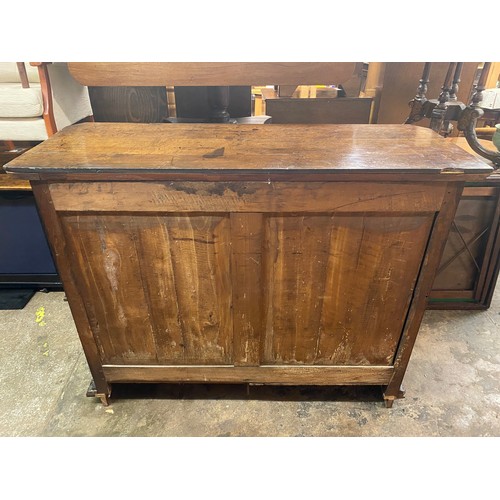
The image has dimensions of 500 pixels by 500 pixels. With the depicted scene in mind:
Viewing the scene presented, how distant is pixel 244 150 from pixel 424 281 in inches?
28.2

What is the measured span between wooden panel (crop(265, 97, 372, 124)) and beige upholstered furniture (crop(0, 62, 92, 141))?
3.97 ft

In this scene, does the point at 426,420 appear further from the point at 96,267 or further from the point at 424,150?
the point at 96,267

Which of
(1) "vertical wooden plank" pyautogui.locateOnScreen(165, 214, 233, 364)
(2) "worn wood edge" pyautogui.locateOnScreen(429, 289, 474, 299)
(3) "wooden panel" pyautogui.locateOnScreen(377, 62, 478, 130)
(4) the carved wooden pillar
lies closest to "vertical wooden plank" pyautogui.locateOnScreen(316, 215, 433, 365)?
(1) "vertical wooden plank" pyautogui.locateOnScreen(165, 214, 233, 364)

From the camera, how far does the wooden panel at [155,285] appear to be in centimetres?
114

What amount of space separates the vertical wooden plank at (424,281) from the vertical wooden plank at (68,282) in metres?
1.11

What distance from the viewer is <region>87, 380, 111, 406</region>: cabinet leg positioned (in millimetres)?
1473

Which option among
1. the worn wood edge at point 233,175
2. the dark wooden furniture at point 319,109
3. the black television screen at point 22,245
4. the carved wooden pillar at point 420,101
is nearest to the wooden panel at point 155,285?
→ the worn wood edge at point 233,175

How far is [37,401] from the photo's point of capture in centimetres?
151

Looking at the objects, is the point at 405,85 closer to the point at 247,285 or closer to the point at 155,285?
the point at 247,285

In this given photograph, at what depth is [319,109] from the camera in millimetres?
2430

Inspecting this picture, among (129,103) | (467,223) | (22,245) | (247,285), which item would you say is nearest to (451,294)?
(467,223)

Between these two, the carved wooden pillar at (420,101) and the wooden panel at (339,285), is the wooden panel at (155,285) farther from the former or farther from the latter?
the carved wooden pillar at (420,101)

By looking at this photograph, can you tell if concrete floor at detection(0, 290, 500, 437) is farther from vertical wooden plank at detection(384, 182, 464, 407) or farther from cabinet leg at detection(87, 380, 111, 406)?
vertical wooden plank at detection(384, 182, 464, 407)
